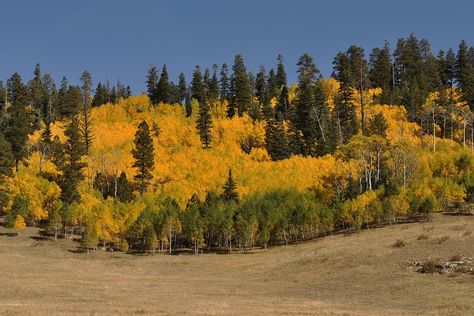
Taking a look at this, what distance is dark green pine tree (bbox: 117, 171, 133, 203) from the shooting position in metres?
79.3

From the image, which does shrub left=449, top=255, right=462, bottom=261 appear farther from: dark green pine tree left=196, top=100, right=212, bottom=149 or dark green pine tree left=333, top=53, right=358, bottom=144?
dark green pine tree left=196, top=100, right=212, bottom=149

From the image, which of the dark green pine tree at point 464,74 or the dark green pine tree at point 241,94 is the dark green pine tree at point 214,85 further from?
the dark green pine tree at point 464,74

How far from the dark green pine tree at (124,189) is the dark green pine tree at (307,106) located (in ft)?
123

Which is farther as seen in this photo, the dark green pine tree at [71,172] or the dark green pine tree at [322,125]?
the dark green pine tree at [322,125]

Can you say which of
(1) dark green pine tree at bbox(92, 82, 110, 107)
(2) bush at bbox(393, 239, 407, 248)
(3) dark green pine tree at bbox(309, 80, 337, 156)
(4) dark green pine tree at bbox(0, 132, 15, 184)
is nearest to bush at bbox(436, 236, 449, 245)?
(2) bush at bbox(393, 239, 407, 248)

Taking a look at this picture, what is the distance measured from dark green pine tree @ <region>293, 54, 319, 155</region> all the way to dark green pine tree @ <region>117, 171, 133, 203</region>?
3737 centimetres

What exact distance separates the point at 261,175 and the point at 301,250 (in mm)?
27008

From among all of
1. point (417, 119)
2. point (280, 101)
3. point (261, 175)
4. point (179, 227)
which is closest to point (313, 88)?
point (280, 101)

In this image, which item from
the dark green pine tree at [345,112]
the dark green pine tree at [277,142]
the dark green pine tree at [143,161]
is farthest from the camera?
the dark green pine tree at [345,112]

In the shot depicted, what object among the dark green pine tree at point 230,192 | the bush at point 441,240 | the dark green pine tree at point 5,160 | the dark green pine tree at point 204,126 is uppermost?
the dark green pine tree at point 204,126

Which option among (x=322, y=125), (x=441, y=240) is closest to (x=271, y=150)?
(x=322, y=125)

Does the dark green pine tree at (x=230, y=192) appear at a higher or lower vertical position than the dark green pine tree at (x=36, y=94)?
lower

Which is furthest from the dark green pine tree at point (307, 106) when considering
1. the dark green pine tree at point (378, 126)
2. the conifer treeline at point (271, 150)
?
the dark green pine tree at point (378, 126)

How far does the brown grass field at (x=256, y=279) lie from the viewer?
92.0 ft
